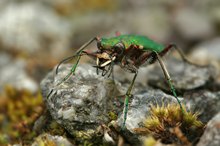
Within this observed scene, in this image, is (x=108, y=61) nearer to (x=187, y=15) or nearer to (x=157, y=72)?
(x=157, y=72)

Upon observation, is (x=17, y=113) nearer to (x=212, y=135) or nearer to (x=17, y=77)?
(x=17, y=77)

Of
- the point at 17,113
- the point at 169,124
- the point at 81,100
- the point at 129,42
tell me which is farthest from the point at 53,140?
the point at 17,113

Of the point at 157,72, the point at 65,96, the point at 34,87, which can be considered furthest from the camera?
the point at 34,87

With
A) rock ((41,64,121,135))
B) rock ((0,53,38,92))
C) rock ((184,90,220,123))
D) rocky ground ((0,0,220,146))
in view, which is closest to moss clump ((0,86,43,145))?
rocky ground ((0,0,220,146))

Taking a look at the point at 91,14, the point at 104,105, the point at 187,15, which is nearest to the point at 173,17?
the point at 187,15

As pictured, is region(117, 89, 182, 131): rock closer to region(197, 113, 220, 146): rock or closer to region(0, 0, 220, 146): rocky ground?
region(0, 0, 220, 146): rocky ground

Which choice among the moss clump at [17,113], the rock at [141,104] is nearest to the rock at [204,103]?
the rock at [141,104]

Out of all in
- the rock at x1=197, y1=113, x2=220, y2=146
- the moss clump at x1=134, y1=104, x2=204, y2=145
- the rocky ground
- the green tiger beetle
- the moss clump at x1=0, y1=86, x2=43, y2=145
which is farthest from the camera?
the moss clump at x1=0, y1=86, x2=43, y2=145
